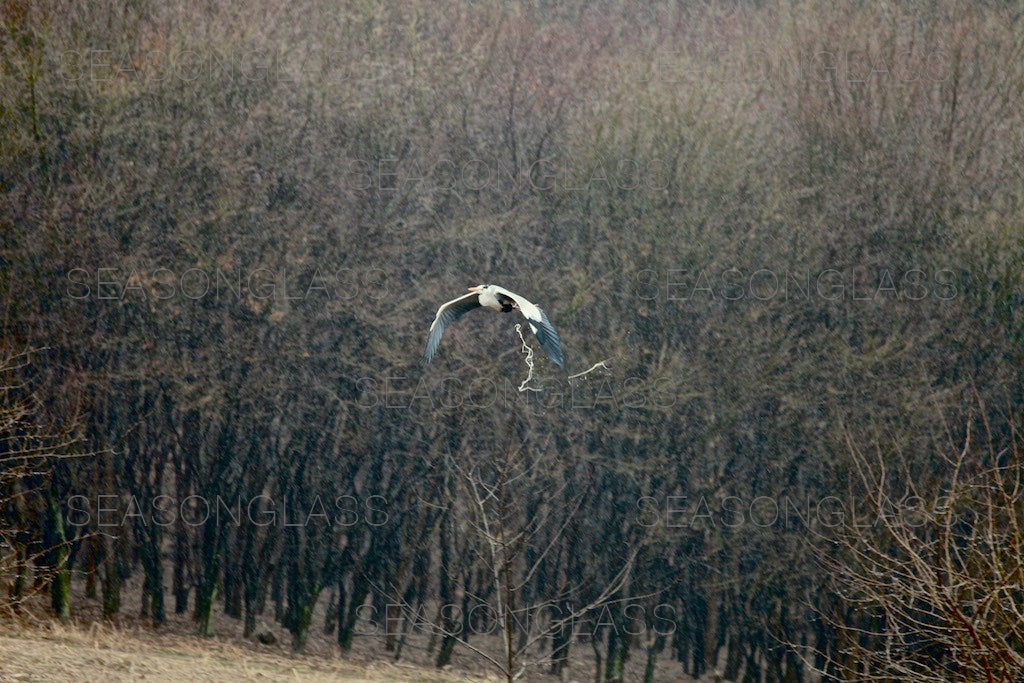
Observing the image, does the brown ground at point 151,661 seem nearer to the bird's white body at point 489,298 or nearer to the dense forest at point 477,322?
the dense forest at point 477,322

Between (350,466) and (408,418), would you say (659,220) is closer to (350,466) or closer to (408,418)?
(408,418)

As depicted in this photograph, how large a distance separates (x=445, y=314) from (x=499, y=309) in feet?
2.13

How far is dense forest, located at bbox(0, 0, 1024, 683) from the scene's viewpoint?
15484mm

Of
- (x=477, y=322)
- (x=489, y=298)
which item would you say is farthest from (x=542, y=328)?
(x=477, y=322)

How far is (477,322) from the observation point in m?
16.4

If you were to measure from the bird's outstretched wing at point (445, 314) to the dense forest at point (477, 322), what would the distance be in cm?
671

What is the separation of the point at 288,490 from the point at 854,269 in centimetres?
840

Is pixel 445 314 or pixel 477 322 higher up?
pixel 445 314

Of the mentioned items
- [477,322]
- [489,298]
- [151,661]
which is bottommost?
[151,661]

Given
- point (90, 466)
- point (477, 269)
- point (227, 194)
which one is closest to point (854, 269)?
point (477, 269)

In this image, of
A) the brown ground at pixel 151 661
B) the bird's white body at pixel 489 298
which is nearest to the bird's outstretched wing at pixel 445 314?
the bird's white body at pixel 489 298

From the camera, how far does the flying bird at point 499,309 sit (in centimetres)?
758

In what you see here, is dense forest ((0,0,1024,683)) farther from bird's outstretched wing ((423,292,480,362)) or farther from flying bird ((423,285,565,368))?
flying bird ((423,285,565,368))

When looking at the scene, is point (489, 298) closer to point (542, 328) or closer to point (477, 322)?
point (542, 328)
